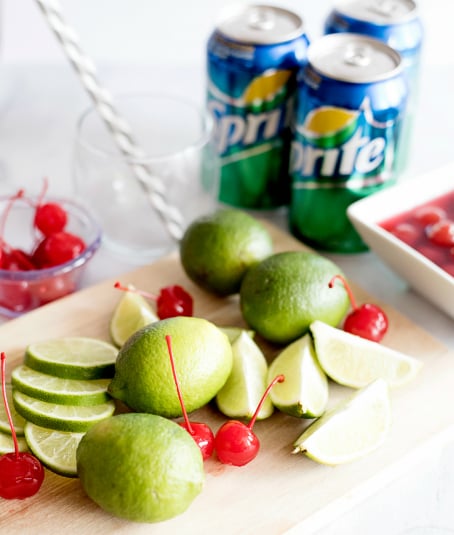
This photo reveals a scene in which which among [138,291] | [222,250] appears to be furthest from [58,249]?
[222,250]

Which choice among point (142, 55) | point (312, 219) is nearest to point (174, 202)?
point (312, 219)

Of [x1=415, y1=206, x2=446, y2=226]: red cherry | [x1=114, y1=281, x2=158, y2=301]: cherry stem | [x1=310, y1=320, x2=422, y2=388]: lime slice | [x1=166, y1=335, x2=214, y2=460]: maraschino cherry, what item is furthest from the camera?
[x1=415, y1=206, x2=446, y2=226]: red cherry

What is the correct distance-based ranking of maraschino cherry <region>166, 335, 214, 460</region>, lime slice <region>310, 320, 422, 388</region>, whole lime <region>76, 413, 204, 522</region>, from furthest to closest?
lime slice <region>310, 320, 422, 388</region>
maraschino cherry <region>166, 335, 214, 460</region>
whole lime <region>76, 413, 204, 522</region>

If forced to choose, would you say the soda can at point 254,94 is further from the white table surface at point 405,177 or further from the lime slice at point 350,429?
the lime slice at point 350,429

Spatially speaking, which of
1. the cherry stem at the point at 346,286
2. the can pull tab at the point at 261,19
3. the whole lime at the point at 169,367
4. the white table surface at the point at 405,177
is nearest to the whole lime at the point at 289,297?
the cherry stem at the point at 346,286

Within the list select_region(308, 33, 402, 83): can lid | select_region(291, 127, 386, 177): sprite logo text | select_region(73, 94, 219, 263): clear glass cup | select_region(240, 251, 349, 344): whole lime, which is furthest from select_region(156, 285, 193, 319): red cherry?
select_region(308, 33, 402, 83): can lid

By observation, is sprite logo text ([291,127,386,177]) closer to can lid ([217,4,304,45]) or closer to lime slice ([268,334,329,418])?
can lid ([217,4,304,45])
